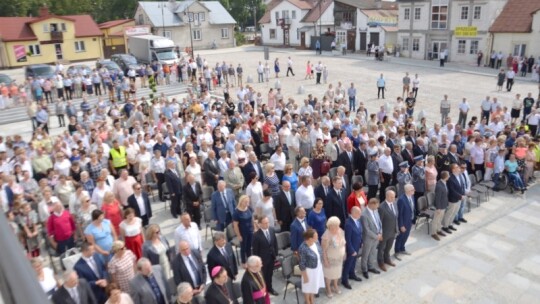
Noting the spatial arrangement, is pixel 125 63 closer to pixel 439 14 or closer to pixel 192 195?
pixel 192 195

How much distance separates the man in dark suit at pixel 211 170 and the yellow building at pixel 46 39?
3862cm

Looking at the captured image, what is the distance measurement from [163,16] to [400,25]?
29599 millimetres

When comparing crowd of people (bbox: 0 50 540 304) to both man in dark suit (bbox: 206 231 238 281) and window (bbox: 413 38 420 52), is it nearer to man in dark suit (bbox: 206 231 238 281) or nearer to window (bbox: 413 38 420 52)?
man in dark suit (bbox: 206 231 238 281)

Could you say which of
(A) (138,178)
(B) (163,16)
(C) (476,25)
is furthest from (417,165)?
(B) (163,16)

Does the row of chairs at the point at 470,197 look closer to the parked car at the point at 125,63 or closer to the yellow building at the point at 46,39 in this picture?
the parked car at the point at 125,63

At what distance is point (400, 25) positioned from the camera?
4306 cm

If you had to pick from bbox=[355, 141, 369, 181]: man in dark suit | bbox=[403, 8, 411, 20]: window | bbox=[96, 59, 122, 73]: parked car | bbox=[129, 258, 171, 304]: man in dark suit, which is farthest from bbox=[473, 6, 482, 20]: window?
bbox=[129, 258, 171, 304]: man in dark suit

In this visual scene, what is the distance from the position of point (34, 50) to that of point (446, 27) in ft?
128

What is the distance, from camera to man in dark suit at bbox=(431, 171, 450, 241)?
32.7 ft

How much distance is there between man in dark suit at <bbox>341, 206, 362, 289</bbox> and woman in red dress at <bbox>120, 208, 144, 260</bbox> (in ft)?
12.6

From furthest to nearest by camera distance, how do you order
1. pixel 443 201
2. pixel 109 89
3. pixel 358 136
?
pixel 109 89, pixel 358 136, pixel 443 201

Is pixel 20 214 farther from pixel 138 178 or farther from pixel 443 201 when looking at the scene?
pixel 443 201

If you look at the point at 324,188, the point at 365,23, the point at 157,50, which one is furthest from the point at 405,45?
the point at 324,188

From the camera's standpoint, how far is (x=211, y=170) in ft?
36.9
